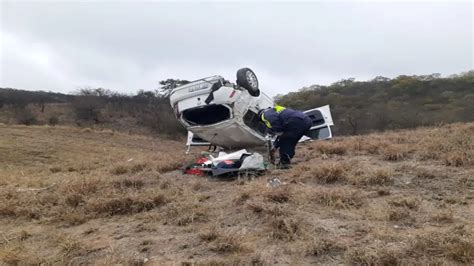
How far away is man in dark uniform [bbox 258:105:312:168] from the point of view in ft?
25.4

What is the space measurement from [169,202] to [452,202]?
9.99 feet

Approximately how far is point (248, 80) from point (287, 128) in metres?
Result: 2.01

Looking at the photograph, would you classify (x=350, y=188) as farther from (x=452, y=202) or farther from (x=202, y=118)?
(x=202, y=118)

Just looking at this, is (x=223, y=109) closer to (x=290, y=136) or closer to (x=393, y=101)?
(x=290, y=136)

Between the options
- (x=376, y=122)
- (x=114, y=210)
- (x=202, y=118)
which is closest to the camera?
(x=114, y=210)

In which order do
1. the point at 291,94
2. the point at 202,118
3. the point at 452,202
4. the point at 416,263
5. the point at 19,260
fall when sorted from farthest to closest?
the point at 291,94 < the point at 202,118 < the point at 452,202 < the point at 19,260 < the point at 416,263

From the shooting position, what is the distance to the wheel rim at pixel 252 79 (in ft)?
31.0

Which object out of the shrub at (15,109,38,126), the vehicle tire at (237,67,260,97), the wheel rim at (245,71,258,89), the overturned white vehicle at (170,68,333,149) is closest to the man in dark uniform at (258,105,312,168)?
the overturned white vehicle at (170,68,333,149)

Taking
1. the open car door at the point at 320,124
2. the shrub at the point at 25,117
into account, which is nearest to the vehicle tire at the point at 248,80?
the open car door at the point at 320,124

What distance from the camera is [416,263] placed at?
9.62 ft

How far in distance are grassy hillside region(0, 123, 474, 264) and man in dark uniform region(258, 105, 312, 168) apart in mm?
1160

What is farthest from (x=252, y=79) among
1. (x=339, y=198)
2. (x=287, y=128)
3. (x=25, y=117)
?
(x=25, y=117)

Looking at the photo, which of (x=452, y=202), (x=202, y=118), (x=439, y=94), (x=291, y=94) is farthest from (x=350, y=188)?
(x=291, y=94)

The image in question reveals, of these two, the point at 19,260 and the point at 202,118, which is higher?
the point at 202,118
